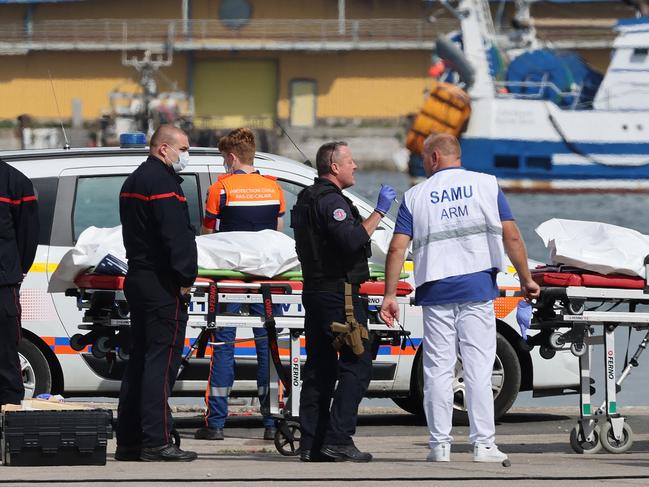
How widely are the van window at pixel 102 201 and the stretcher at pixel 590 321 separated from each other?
105 inches

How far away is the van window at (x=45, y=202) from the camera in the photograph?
1031 centimetres

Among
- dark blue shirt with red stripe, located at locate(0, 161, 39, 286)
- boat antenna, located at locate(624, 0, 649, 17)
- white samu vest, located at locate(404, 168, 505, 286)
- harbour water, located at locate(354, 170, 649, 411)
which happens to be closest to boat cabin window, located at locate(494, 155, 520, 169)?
harbour water, located at locate(354, 170, 649, 411)

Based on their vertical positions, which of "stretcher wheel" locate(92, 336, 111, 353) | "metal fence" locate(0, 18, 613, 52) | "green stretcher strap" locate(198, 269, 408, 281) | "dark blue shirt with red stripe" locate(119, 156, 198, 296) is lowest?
"metal fence" locate(0, 18, 613, 52)

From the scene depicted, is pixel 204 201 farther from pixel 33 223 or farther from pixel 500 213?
pixel 500 213

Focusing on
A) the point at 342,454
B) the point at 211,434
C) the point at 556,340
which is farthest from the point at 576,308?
the point at 211,434

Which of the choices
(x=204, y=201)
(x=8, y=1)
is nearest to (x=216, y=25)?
(x=8, y=1)

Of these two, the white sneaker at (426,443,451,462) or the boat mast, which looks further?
the boat mast

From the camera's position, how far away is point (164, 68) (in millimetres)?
76000

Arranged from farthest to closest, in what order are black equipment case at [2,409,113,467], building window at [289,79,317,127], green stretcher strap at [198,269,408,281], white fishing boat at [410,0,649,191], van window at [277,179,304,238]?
building window at [289,79,317,127]
white fishing boat at [410,0,649,191]
van window at [277,179,304,238]
green stretcher strap at [198,269,408,281]
black equipment case at [2,409,113,467]

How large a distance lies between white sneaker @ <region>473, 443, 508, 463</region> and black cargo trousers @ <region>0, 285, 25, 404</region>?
7.77ft

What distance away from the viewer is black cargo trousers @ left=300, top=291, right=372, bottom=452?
318 inches

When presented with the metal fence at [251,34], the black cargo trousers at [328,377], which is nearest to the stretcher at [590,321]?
the black cargo trousers at [328,377]

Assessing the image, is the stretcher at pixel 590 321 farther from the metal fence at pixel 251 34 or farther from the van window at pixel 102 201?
the metal fence at pixel 251 34

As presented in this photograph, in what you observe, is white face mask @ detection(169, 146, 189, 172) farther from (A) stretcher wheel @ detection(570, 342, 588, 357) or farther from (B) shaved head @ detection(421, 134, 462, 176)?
(A) stretcher wheel @ detection(570, 342, 588, 357)
